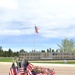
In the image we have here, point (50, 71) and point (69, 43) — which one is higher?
point (69, 43)

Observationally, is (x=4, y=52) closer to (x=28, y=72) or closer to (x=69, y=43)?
(x=69, y=43)

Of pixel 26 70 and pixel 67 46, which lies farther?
pixel 67 46

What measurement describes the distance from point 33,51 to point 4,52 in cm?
4967

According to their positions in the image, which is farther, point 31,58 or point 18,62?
point 31,58

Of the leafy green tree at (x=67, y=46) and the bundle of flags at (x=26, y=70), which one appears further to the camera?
the leafy green tree at (x=67, y=46)

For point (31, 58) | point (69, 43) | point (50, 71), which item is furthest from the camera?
point (69, 43)

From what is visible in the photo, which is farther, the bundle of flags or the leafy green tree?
the leafy green tree

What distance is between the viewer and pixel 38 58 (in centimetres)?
6919

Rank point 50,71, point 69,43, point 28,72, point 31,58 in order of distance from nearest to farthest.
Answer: point 28,72
point 50,71
point 31,58
point 69,43

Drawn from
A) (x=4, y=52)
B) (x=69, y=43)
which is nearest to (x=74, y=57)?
(x=69, y=43)

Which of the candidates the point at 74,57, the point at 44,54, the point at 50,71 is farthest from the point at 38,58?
the point at 50,71

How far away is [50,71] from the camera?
14.2 ft

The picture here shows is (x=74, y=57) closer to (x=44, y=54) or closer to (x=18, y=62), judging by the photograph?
(x=44, y=54)

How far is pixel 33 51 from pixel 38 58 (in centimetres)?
265
